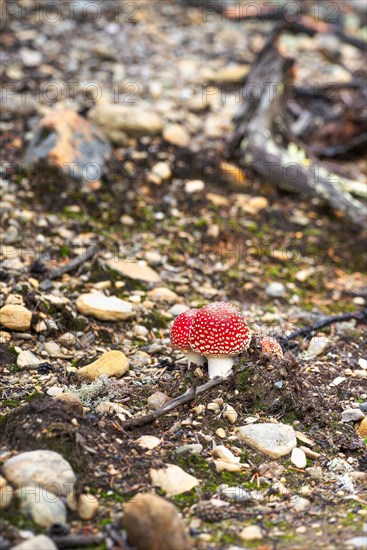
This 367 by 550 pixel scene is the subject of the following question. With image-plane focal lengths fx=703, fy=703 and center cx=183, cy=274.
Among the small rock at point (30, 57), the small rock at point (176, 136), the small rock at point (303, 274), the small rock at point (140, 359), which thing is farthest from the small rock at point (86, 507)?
the small rock at point (30, 57)

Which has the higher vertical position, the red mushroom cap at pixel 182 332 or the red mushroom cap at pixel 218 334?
the red mushroom cap at pixel 218 334

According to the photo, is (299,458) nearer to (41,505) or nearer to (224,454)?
(224,454)

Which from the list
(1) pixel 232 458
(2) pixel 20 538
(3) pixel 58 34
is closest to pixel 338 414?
(1) pixel 232 458

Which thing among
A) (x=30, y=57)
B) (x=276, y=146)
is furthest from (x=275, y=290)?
(x=30, y=57)

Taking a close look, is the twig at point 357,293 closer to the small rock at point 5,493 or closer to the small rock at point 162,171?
the small rock at point 162,171

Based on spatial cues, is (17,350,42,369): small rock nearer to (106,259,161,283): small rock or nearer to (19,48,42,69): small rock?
(106,259,161,283): small rock

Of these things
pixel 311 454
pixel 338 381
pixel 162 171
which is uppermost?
pixel 311 454
